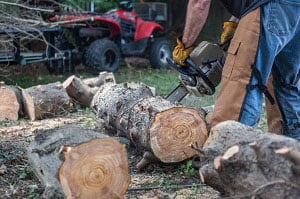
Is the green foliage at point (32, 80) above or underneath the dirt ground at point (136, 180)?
underneath

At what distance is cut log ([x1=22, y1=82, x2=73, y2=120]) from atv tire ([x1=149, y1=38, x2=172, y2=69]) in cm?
552

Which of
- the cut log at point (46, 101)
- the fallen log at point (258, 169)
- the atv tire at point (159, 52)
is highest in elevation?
the fallen log at point (258, 169)

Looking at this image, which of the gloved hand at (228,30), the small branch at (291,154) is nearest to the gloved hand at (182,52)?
the gloved hand at (228,30)

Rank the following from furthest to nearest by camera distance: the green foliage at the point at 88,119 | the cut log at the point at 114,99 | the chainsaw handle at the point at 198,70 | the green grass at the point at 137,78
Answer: the green grass at the point at 137,78 → the green foliage at the point at 88,119 → the cut log at the point at 114,99 → the chainsaw handle at the point at 198,70

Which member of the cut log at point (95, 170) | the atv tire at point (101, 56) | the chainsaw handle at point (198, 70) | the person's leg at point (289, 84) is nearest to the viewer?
the cut log at point (95, 170)

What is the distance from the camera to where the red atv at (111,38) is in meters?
10.6

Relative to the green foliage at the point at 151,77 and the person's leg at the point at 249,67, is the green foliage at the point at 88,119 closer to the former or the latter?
the green foliage at the point at 151,77

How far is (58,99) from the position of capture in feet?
23.3

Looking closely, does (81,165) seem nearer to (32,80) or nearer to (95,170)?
(95,170)

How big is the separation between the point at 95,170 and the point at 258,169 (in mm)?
1046

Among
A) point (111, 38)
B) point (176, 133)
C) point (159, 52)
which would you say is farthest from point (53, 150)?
point (159, 52)

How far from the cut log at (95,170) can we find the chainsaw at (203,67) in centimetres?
113

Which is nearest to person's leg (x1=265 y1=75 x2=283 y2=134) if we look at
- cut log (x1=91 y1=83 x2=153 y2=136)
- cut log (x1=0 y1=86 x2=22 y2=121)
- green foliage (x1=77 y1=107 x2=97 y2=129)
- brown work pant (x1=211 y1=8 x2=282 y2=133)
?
brown work pant (x1=211 y1=8 x2=282 y2=133)

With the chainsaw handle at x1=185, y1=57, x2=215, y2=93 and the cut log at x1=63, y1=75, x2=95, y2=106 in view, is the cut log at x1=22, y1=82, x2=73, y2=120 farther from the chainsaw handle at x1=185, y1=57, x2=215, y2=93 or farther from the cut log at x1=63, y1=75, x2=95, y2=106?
the chainsaw handle at x1=185, y1=57, x2=215, y2=93
